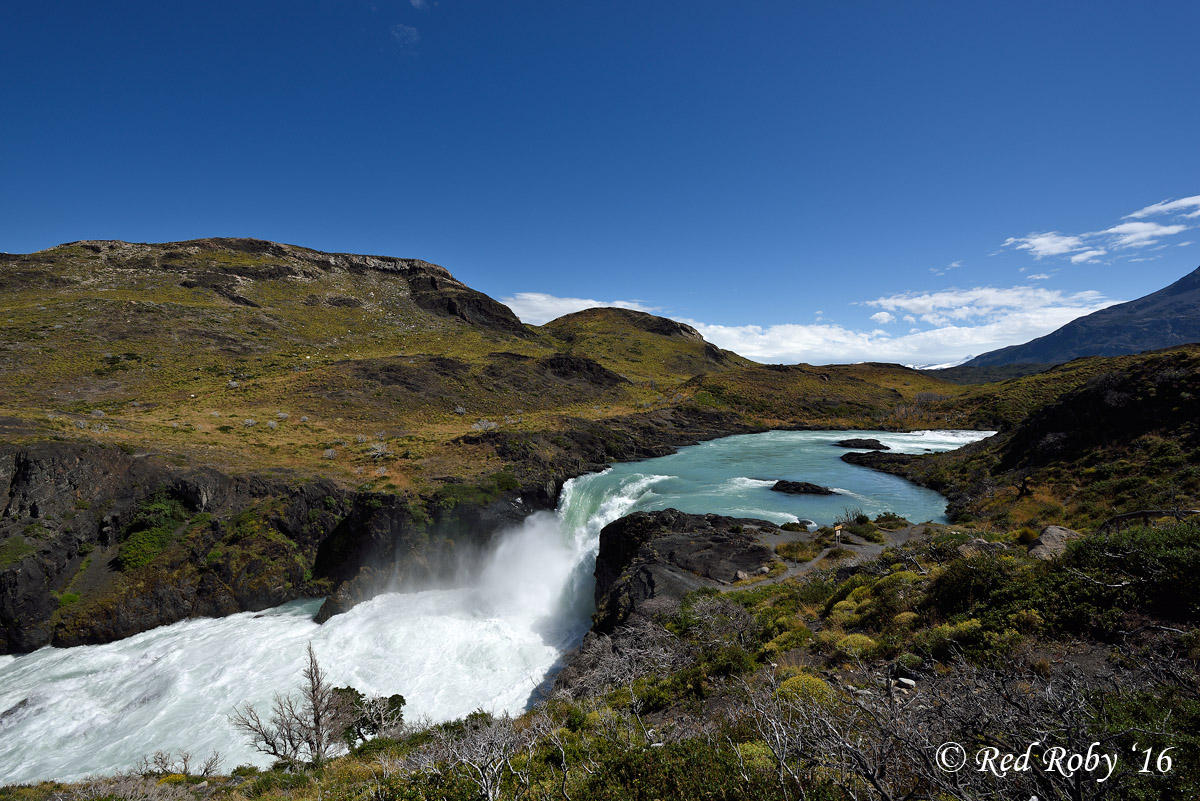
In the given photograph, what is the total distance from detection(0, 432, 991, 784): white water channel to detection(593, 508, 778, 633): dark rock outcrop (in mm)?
3020

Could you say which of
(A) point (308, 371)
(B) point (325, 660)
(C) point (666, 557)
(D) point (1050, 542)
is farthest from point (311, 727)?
(A) point (308, 371)

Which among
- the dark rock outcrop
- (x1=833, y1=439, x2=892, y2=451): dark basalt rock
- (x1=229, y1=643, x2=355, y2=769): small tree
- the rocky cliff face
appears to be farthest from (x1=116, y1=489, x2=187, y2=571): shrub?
(x1=833, y1=439, x2=892, y2=451): dark basalt rock

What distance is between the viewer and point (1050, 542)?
11430 mm

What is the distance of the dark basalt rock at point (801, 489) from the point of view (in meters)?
33.3

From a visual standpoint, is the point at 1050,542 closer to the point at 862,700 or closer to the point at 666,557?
the point at 862,700

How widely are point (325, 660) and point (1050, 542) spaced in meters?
26.0

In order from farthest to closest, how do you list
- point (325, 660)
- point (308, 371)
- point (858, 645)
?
point (308, 371)
point (325, 660)
point (858, 645)

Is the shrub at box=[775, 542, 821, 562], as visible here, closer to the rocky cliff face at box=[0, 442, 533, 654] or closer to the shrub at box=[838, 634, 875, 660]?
the shrub at box=[838, 634, 875, 660]

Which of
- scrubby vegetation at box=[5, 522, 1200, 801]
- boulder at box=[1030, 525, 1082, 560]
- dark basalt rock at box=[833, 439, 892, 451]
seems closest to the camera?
scrubby vegetation at box=[5, 522, 1200, 801]

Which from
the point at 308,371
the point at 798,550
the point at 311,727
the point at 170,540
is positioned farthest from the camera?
the point at 308,371

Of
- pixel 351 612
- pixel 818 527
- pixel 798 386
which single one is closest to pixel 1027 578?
pixel 818 527

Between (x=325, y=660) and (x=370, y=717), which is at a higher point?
(x=370, y=717)

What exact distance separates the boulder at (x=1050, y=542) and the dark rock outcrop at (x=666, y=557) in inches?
353

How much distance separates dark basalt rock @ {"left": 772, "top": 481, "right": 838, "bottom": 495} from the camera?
1310 inches
